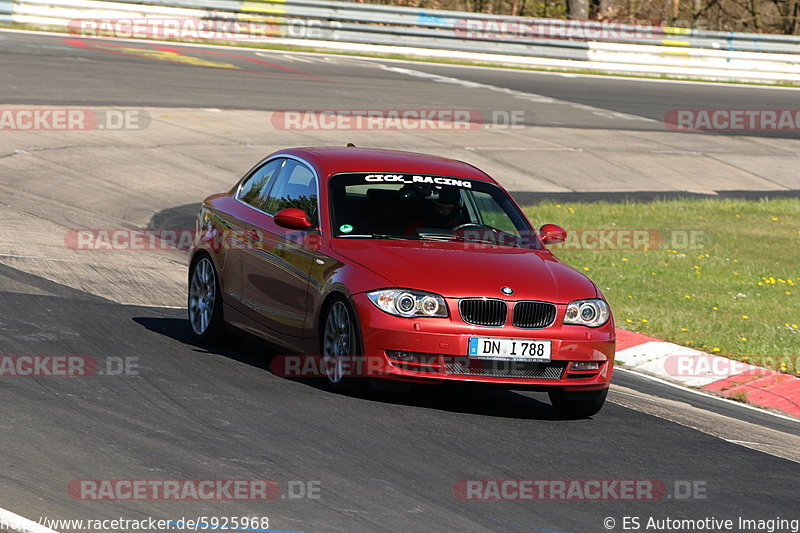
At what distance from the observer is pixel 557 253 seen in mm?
16172

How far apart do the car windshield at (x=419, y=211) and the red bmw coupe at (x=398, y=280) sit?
0.04 ft

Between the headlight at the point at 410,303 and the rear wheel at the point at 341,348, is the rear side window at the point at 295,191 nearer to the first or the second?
the rear wheel at the point at 341,348

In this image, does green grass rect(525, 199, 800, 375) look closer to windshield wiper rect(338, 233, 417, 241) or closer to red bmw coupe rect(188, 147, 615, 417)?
red bmw coupe rect(188, 147, 615, 417)

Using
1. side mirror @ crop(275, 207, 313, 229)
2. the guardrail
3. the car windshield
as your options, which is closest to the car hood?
the car windshield

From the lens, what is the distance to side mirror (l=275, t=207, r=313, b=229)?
8891 mm

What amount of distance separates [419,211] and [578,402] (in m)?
1.81

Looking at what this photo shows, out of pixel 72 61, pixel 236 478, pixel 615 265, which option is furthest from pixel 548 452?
pixel 72 61

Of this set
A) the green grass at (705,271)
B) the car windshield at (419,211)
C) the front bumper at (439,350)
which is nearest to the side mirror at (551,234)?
the car windshield at (419,211)

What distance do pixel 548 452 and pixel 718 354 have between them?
4.63 m

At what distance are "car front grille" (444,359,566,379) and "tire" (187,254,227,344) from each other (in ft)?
8.37

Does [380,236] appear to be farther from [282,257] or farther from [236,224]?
[236,224]

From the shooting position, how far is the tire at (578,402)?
27.6ft

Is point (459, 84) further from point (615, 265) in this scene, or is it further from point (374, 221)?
point (374, 221)

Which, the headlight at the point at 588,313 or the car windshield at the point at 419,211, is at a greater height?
the car windshield at the point at 419,211
